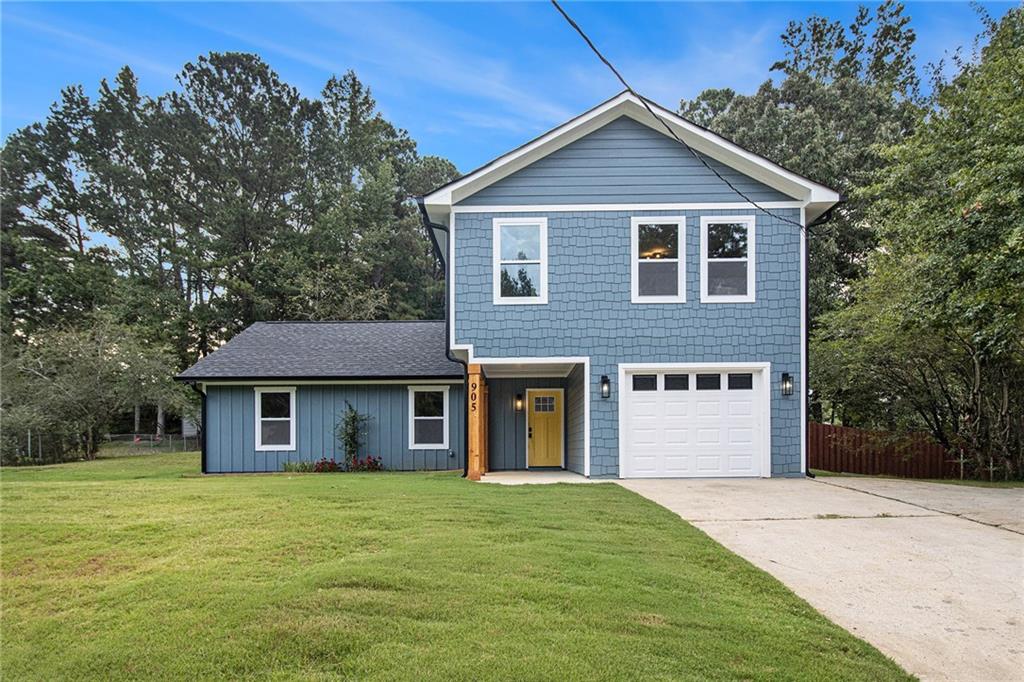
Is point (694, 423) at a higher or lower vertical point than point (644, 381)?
lower

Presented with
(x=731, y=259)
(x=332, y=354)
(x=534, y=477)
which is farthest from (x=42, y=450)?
(x=731, y=259)

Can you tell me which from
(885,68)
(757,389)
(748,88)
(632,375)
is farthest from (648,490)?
(885,68)

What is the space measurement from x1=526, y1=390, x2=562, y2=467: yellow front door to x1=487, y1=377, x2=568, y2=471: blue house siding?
0.14 meters

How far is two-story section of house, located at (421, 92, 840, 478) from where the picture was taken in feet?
35.4

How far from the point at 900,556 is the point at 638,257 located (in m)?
6.76

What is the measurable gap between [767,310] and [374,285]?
21.8 meters

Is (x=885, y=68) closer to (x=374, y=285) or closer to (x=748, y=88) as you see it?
(x=748, y=88)

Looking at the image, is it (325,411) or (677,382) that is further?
(325,411)

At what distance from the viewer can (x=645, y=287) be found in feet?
36.0

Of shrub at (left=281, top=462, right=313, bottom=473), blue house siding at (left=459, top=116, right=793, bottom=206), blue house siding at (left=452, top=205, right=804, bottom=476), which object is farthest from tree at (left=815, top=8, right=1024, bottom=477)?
shrub at (left=281, top=462, right=313, bottom=473)

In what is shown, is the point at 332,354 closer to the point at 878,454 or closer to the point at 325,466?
the point at 325,466

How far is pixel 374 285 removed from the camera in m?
29.3

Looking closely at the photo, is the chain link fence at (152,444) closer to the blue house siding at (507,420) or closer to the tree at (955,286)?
the blue house siding at (507,420)

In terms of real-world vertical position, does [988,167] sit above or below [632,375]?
above
